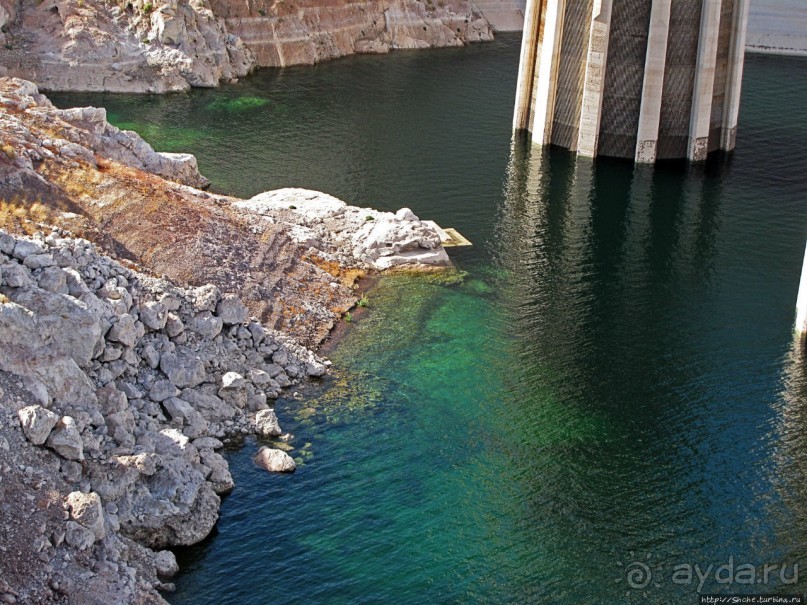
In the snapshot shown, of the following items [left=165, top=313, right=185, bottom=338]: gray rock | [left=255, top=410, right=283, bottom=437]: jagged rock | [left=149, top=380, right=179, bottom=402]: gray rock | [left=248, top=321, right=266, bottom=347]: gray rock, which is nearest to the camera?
[left=149, top=380, right=179, bottom=402]: gray rock

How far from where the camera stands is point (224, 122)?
87.7m

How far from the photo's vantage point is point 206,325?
47.8 metres

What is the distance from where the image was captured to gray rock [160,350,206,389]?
4500 cm

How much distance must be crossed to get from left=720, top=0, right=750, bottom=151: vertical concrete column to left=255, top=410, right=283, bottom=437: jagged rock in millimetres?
53095

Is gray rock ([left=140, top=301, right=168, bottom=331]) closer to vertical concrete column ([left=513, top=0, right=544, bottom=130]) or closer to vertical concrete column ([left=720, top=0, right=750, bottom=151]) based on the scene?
vertical concrete column ([left=513, top=0, right=544, bottom=130])

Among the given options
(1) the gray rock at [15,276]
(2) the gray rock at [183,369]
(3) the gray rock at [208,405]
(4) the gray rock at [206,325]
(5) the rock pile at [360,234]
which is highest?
(1) the gray rock at [15,276]

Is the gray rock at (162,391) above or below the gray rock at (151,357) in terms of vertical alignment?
below

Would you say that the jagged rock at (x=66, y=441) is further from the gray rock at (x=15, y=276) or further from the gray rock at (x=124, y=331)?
the gray rock at (x=124, y=331)

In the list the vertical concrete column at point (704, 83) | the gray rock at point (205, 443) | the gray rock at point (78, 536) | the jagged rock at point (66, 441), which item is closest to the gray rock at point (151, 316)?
the gray rock at point (205, 443)

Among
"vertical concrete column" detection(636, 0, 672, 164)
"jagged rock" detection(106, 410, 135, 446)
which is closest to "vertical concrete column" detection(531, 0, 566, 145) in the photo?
"vertical concrete column" detection(636, 0, 672, 164)

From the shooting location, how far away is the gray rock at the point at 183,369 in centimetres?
4500

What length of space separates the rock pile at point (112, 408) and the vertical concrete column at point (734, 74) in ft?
159

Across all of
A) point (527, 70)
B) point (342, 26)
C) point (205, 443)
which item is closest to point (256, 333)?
point (205, 443)

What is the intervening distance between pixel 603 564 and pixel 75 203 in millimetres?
30471
